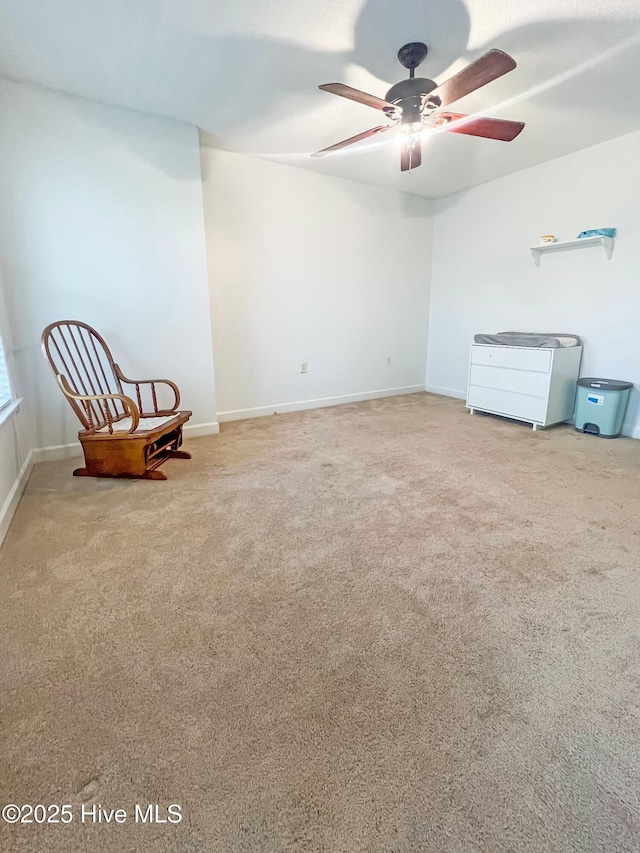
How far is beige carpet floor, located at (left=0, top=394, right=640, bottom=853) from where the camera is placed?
808 millimetres

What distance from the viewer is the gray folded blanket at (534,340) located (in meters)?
3.44

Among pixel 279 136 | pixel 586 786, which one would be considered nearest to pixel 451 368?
pixel 279 136

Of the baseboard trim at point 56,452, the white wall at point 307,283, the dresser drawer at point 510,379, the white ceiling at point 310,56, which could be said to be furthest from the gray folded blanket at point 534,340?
the baseboard trim at point 56,452

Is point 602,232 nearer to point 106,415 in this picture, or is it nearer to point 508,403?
point 508,403

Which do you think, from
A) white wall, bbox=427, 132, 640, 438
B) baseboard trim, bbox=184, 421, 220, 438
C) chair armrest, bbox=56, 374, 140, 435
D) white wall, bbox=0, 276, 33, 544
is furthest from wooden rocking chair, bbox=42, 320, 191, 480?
white wall, bbox=427, 132, 640, 438

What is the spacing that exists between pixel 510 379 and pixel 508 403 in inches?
9.2

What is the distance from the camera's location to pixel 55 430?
2873mm

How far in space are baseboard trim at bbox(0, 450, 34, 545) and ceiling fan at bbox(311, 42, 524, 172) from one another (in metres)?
2.54

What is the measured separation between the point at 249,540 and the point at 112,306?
2.19 meters

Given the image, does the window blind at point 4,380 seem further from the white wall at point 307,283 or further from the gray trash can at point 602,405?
the gray trash can at point 602,405

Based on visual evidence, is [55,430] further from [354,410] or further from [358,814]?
[358,814]

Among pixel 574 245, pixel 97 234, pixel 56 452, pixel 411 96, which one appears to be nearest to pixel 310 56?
pixel 411 96

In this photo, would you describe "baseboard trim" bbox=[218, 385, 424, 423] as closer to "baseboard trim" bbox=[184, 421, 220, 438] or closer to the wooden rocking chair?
"baseboard trim" bbox=[184, 421, 220, 438]

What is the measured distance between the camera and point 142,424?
2.60 m
